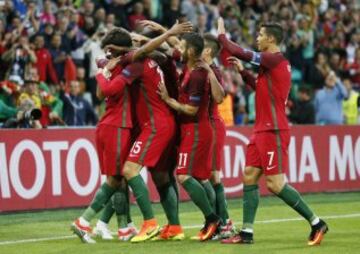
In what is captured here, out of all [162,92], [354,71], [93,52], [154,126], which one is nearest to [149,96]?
[162,92]

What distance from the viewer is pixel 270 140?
1114 centimetres

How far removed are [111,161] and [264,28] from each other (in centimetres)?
215

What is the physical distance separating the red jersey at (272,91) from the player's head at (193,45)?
42 centimetres

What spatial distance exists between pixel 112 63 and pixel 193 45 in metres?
0.88

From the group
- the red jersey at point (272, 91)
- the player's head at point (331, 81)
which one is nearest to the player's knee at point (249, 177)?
the red jersey at point (272, 91)

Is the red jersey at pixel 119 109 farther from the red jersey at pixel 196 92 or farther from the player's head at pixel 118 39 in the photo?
the red jersey at pixel 196 92

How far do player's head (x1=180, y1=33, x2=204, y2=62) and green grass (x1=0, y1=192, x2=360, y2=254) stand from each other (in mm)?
2010

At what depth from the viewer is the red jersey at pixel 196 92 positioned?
11.3 meters

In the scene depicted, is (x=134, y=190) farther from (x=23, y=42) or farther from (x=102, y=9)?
(x=102, y=9)

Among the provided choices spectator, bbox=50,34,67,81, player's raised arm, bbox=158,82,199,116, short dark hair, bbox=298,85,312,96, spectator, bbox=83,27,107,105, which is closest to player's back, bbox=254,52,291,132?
player's raised arm, bbox=158,82,199,116

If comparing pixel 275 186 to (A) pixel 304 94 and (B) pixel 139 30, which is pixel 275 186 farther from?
(A) pixel 304 94

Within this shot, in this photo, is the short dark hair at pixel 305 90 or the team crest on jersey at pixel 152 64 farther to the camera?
the short dark hair at pixel 305 90

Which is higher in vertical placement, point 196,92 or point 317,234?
point 196,92

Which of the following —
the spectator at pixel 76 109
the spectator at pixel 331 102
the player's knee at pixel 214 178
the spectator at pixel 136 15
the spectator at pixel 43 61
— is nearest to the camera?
the player's knee at pixel 214 178
